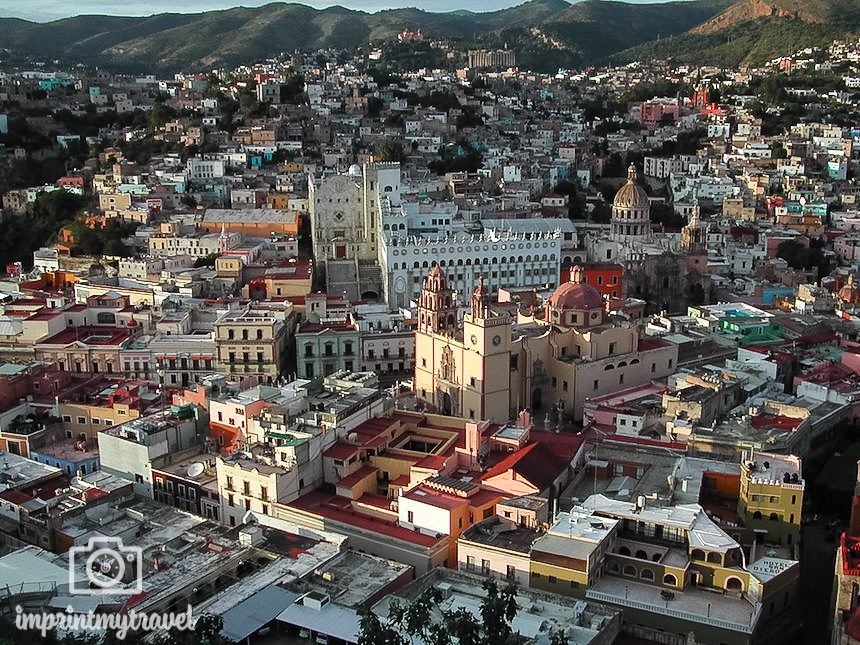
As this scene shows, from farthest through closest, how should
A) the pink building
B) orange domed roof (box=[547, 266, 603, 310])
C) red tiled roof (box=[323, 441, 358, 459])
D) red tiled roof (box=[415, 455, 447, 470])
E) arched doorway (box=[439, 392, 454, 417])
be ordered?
the pink building
orange domed roof (box=[547, 266, 603, 310])
arched doorway (box=[439, 392, 454, 417])
red tiled roof (box=[323, 441, 358, 459])
red tiled roof (box=[415, 455, 447, 470])

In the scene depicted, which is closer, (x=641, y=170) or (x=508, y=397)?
(x=508, y=397)

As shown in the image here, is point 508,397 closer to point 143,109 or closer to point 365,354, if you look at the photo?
point 365,354

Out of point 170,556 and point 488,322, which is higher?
point 488,322

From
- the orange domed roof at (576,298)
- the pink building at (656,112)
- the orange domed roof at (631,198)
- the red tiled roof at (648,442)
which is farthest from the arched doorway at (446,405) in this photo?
the pink building at (656,112)

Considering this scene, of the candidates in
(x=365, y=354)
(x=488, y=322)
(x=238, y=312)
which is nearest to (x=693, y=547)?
(x=488, y=322)

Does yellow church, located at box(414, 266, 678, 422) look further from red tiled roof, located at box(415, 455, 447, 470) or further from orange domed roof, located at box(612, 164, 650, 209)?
orange domed roof, located at box(612, 164, 650, 209)

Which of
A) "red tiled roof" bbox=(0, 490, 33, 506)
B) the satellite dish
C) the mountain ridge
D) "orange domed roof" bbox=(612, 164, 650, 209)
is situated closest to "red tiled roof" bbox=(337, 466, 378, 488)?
the satellite dish
